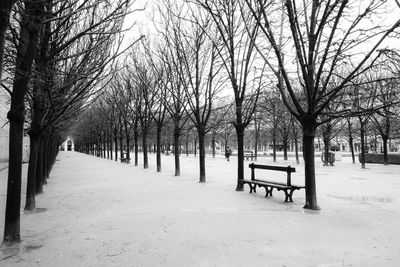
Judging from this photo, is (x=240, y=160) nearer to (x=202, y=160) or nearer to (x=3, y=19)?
(x=202, y=160)

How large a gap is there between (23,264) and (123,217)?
2886 mm

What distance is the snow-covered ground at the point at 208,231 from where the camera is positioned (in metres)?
4.84

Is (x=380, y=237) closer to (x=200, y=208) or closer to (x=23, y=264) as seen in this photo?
(x=200, y=208)

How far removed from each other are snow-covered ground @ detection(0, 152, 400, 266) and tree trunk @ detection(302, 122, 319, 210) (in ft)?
1.00

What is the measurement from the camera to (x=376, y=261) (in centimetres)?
468

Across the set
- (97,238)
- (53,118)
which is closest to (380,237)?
(97,238)

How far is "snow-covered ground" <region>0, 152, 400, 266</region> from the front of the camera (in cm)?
484

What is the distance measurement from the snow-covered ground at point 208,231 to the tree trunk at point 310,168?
12.0 inches

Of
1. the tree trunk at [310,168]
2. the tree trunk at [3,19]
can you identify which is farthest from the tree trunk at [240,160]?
the tree trunk at [3,19]

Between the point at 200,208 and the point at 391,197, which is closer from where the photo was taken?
the point at 200,208

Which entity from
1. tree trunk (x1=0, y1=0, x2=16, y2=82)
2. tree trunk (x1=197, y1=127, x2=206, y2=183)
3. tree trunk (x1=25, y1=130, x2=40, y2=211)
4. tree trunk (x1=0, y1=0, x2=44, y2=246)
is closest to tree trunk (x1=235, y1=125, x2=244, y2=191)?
tree trunk (x1=197, y1=127, x2=206, y2=183)

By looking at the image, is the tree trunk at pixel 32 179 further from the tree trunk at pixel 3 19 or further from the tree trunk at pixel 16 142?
the tree trunk at pixel 3 19

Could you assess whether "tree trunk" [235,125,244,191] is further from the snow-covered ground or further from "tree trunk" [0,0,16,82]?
"tree trunk" [0,0,16,82]

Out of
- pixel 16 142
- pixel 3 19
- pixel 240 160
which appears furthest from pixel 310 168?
pixel 3 19
